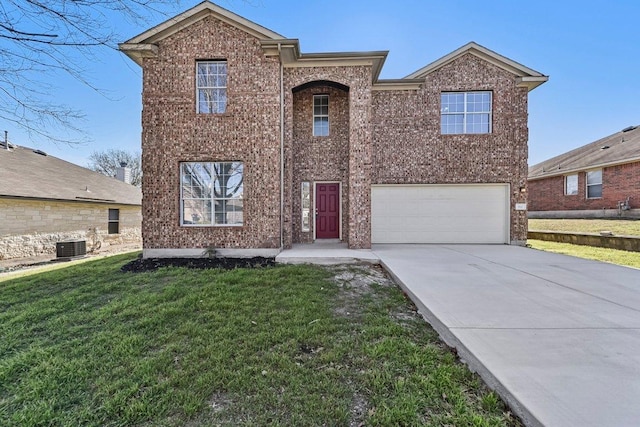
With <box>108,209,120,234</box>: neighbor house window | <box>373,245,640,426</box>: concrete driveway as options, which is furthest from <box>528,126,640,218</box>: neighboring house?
<box>108,209,120,234</box>: neighbor house window

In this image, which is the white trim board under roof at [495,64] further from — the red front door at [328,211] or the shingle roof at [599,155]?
the shingle roof at [599,155]

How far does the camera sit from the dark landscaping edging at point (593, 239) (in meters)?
8.97

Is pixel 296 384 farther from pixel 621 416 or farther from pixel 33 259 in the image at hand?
pixel 33 259

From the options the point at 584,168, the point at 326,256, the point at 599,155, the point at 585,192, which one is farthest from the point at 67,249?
the point at 599,155

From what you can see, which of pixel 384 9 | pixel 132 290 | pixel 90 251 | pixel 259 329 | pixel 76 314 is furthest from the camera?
pixel 90 251

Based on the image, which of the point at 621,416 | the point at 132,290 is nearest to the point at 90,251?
the point at 132,290

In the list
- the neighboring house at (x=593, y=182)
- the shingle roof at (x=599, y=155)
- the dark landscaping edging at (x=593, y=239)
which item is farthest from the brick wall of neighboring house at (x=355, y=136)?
the shingle roof at (x=599, y=155)

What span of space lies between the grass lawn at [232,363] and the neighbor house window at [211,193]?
348 cm

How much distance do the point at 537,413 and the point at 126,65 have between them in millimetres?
5818

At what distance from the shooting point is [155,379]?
2551mm

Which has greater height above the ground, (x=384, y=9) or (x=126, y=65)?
(x=384, y=9)

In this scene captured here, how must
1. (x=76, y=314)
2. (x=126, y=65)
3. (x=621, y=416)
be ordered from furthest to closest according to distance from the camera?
(x=76, y=314) < (x=126, y=65) < (x=621, y=416)

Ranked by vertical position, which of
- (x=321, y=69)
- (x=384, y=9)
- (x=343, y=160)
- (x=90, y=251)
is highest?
(x=384, y=9)

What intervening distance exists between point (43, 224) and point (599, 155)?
29.7 metres
